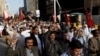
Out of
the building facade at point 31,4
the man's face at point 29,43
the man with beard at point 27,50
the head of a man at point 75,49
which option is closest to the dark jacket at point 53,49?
the man with beard at point 27,50

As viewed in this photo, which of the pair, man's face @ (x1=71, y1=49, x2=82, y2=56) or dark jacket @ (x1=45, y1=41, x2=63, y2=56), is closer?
man's face @ (x1=71, y1=49, x2=82, y2=56)

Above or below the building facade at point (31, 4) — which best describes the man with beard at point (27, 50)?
above

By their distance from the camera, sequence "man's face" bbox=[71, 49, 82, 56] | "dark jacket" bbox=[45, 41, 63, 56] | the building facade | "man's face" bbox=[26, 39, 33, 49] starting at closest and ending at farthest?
"man's face" bbox=[71, 49, 82, 56], "man's face" bbox=[26, 39, 33, 49], "dark jacket" bbox=[45, 41, 63, 56], the building facade

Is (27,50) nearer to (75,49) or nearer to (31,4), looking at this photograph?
(75,49)

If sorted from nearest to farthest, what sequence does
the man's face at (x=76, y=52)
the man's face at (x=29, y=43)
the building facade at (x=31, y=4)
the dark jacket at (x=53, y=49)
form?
the man's face at (x=76, y=52), the man's face at (x=29, y=43), the dark jacket at (x=53, y=49), the building facade at (x=31, y=4)

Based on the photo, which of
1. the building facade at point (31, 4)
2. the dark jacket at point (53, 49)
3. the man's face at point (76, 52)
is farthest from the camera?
the building facade at point (31, 4)

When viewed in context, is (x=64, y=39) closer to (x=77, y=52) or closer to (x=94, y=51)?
(x=94, y=51)

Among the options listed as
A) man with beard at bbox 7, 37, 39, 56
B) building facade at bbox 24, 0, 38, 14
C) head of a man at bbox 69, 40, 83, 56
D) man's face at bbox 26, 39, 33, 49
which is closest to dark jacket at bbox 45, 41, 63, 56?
man with beard at bbox 7, 37, 39, 56

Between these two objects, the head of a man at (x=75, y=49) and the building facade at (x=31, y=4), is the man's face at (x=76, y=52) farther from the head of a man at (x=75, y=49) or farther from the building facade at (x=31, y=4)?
the building facade at (x=31, y=4)

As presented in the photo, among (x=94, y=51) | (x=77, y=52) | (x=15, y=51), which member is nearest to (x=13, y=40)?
(x=15, y=51)

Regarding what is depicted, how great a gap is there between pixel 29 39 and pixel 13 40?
101cm

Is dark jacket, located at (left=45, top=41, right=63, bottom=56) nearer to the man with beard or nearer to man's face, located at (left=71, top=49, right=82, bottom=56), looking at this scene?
the man with beard

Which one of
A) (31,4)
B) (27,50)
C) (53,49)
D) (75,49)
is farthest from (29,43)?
(31,4)

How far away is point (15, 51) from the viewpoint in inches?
321
